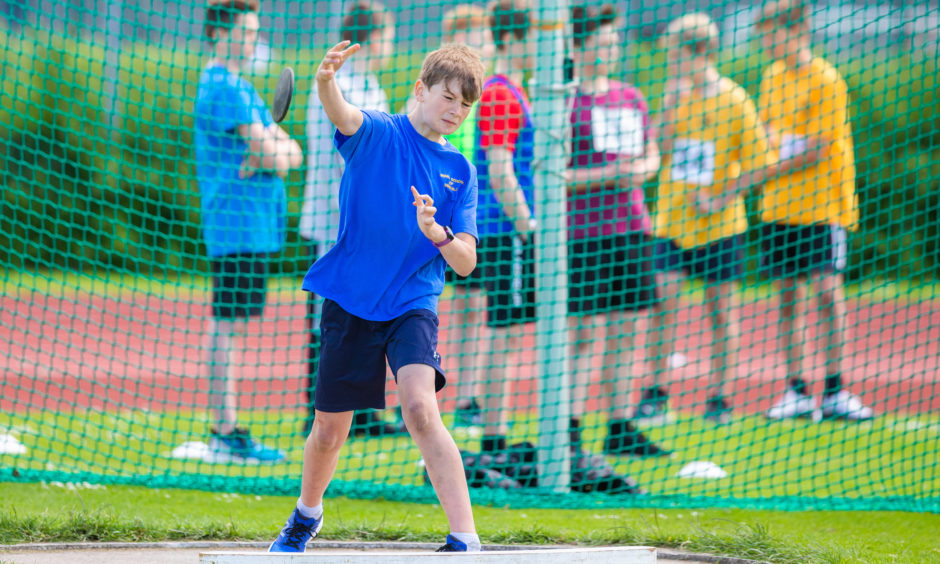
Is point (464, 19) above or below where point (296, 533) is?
above

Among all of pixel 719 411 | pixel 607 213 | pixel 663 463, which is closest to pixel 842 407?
pixel 719 411

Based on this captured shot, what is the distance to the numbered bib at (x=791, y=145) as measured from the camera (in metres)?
5.79

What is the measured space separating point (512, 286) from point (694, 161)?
1.60 metres

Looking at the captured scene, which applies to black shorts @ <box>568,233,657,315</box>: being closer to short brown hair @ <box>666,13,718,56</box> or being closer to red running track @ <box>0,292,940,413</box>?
red running track @ <box>0,292,940,413</box>

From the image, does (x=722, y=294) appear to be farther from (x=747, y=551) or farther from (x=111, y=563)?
(x=111, y=563)

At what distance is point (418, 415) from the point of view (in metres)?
2.95

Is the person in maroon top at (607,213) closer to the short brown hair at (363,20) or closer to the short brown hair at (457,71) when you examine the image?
the short brown hair at (363,20)

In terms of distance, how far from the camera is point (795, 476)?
507 cm

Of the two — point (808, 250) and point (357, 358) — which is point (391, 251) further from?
point (808, 250)

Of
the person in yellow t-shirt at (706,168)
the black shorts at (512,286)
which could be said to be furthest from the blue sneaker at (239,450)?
the person in yellow t-shirt at (706,168)

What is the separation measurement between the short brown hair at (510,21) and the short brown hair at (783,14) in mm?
1417

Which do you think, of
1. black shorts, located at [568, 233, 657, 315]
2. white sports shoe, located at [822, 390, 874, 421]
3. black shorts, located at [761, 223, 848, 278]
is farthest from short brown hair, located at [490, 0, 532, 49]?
white sports shoe, located at [822, 390, 874, 421]

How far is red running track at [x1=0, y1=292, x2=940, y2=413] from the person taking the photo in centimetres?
562

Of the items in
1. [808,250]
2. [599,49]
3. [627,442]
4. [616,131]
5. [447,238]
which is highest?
[599,49]
